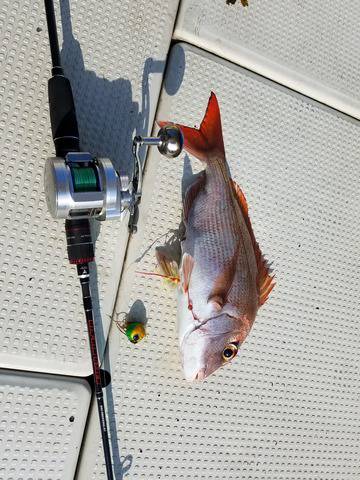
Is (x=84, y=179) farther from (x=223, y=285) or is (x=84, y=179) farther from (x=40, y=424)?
(x=40, y=424)

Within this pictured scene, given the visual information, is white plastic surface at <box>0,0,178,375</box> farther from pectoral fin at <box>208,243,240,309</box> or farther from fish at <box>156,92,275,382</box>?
pectoral fin at <box>208,243,240,309</box>

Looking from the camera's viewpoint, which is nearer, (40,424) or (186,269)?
(40,424)

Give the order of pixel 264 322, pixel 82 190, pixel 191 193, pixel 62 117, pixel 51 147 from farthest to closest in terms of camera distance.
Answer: pixel 264 322 < pixel 191 193 < pixel 51 147 < pixel 62 117 < pixel 82 190

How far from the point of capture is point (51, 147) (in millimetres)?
1443

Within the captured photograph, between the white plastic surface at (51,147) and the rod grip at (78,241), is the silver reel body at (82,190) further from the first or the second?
the white plastic surface at (51,147)

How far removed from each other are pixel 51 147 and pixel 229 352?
781 mm

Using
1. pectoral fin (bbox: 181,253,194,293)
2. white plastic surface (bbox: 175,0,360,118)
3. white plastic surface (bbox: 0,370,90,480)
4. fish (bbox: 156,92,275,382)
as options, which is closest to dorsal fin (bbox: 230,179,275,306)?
fish (bbox: 156,92,275,382)

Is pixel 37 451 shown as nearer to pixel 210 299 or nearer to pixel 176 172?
pixel 210 299

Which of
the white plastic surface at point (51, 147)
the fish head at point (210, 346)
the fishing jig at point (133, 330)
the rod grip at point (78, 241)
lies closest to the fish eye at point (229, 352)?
the fish head at point (210, 346)

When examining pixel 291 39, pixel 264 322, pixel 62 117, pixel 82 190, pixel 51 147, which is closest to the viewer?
pixel 82 190

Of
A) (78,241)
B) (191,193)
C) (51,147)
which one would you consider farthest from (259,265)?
(51,147)

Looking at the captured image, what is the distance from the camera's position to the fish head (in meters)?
1.46

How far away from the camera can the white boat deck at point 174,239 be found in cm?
141

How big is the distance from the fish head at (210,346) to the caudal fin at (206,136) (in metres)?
0.50
